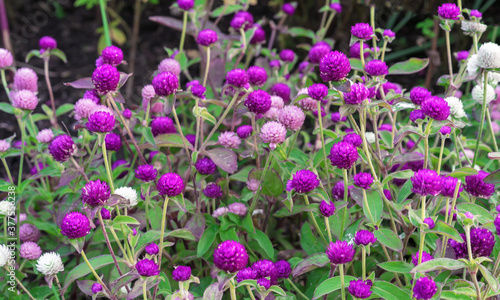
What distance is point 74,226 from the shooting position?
1322 mm

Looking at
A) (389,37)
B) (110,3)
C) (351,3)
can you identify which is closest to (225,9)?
(389,37)

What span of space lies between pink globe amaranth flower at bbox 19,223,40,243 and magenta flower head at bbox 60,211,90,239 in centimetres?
69

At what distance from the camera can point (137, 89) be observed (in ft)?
12.4

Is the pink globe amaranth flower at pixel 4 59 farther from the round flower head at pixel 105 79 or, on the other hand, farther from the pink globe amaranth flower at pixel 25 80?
the round flower head at pixel 105 79

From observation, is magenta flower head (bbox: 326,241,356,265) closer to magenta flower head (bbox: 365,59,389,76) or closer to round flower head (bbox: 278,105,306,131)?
round flower head (bbox: 278,105,306,131)

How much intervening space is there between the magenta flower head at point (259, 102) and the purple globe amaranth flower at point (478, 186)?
63 centimetres

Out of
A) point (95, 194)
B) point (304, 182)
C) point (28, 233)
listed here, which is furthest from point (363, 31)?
point (28, 233)

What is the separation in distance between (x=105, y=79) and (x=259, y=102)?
0.46m

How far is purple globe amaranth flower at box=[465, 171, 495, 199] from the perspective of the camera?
1495mm

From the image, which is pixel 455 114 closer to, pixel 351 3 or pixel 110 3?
pixel 351 3

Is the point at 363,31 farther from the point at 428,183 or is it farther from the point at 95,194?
the point at 95,194

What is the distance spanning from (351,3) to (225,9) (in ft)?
4.16

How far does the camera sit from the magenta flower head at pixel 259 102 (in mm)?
1632

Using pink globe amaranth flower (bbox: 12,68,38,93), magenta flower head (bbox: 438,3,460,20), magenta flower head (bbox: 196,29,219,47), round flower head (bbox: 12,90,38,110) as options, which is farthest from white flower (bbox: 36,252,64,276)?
magenta flower head (bbox: 438,3,460,20)
